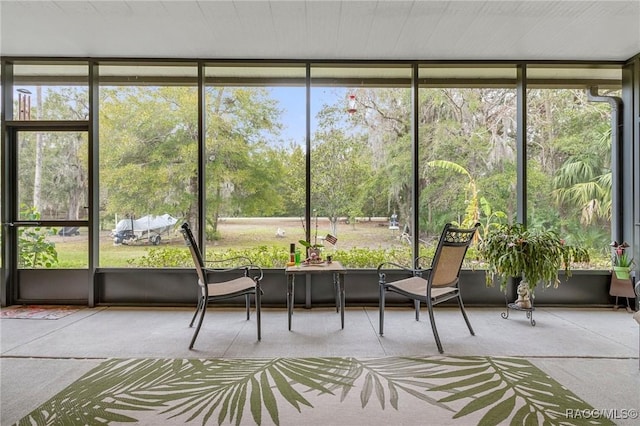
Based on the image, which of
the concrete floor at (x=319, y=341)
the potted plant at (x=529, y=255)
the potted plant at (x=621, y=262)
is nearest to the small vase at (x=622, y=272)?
the potted plant at (x=621, y=262)

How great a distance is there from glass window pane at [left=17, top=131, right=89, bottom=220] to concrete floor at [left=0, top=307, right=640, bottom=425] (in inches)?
51.8

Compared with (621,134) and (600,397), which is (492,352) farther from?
(621,134)

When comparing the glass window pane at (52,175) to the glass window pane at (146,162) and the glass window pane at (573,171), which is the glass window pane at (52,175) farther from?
the glass window pane at (573,171)

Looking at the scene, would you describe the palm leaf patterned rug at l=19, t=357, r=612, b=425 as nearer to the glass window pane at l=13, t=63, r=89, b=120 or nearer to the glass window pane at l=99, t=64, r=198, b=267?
the glass window pane at l=99, t=64, r=198, b=267

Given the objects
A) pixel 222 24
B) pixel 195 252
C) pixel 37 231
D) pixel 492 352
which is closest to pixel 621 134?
pixel 492 352

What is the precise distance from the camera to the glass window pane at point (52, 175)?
4504 mm

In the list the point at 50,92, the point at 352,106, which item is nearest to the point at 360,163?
the point at 352,106

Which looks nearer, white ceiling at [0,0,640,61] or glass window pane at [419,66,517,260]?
white ceiling at [0,0,640,61]

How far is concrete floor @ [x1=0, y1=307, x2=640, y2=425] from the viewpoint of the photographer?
8.23 feet

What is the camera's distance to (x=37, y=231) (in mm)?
4523

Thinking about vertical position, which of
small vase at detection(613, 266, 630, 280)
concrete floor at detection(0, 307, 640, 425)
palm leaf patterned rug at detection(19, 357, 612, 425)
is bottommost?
palm leaf patterned rug at detection(19, 357, 612, 425)

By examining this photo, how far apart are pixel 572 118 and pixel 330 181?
311 centimetres

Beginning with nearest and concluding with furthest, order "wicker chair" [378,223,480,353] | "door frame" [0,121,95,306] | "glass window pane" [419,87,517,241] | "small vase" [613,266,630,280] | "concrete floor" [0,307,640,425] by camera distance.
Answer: "concrete floor" [0,307,640,425] < "wicker chair" [378,223,480,353] < "small vase" [613,266,630,280] < "door frame" [0,121,95,306] < "glass window pane" [419,87,517,241]

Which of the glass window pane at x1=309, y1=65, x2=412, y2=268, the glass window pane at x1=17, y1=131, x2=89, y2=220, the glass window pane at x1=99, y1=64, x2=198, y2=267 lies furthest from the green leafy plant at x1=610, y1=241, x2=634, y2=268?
the glass window pane at x1=17, y1=131, x2=89, y2=220
